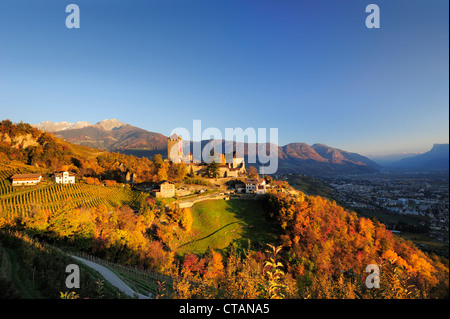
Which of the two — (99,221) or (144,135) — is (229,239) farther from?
(144,135)

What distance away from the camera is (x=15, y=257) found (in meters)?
8.07

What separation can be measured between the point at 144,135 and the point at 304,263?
7770 inches

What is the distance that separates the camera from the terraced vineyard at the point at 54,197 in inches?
842

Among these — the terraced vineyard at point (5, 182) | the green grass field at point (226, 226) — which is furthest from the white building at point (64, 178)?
the green grass field at point (226, 226)

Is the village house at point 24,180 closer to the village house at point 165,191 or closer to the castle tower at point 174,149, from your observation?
the village house at point 165,191

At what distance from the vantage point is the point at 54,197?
2561 cm

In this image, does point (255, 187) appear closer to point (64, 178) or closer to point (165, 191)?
point (165, 191)

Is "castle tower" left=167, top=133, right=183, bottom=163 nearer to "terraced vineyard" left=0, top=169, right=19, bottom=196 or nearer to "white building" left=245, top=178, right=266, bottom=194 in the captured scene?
"white building" left=245, top=178, right=266, bottom=194

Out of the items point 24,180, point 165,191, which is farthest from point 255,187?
point 24,180

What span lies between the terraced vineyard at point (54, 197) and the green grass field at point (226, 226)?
9.83 meters

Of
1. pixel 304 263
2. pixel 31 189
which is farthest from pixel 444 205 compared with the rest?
pixel 31 189

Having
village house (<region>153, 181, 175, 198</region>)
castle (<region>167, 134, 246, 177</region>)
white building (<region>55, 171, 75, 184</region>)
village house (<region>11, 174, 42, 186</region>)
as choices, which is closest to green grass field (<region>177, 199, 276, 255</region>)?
village house (<region>153, 181, 175, 198</region>)

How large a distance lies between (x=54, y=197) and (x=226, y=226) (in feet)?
77.4
